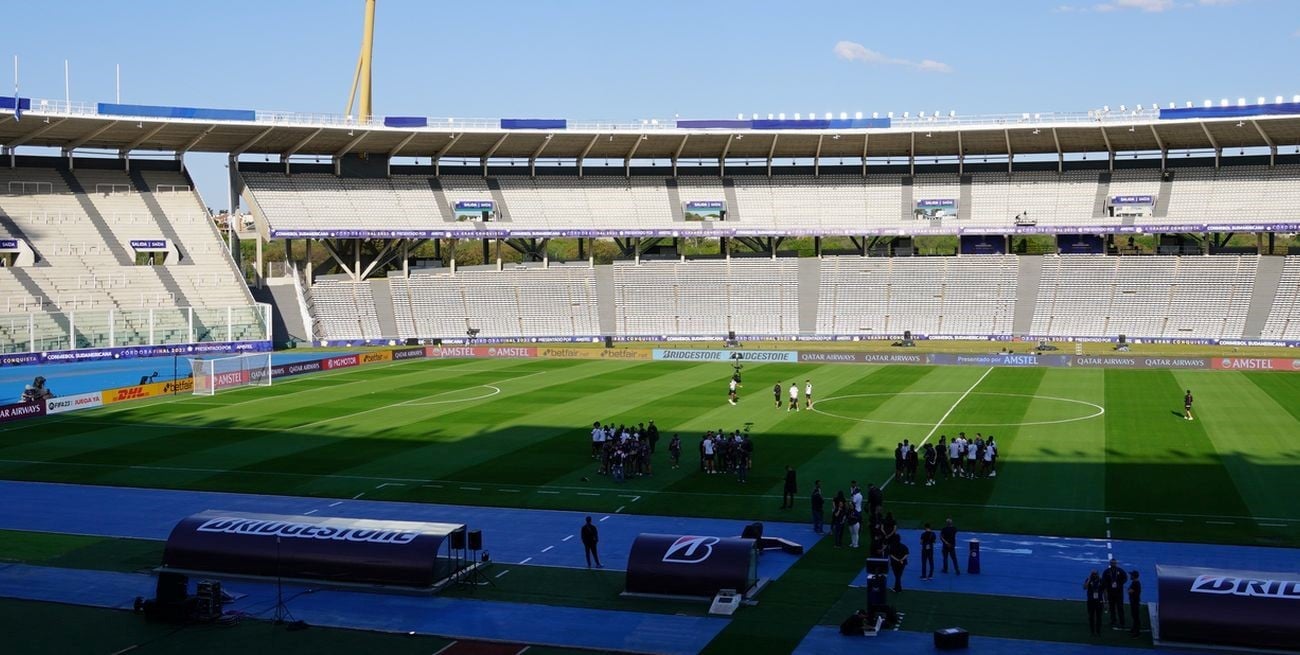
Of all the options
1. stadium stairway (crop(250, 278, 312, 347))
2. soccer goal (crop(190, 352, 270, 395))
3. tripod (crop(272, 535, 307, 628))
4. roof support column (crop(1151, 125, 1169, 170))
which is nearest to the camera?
tripod (crop(272, 535, 307, 628))

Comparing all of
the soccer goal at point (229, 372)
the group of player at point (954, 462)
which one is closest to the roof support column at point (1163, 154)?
the group of player at point (954, 462)

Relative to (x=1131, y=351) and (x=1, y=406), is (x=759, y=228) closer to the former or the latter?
(x=1131, y=351)

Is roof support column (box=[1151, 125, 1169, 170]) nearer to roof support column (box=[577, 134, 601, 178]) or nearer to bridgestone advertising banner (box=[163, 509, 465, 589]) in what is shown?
roof support column (box=[577, 134, 601, 178])

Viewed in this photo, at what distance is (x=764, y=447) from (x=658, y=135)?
47112 millimetres

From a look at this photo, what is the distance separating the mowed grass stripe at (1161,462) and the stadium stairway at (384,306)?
45967 mm

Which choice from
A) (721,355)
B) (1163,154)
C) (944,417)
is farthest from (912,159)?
(944,417)

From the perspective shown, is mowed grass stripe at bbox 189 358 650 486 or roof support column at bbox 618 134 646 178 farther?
roof support column at bbox 618 134 646 178

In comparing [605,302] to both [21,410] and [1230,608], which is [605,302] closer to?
[21,410]

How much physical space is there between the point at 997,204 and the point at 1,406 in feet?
207

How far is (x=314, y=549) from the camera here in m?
23.6

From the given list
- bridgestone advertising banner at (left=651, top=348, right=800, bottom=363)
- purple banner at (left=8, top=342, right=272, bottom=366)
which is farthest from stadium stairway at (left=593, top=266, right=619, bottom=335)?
purple banner at (left=8, top=342, right=272, bottom=366)

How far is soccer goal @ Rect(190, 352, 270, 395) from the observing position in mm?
54625

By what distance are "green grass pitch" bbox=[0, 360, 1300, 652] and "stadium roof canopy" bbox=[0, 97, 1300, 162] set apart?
22394 mm

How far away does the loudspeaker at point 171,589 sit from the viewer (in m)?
21.3
